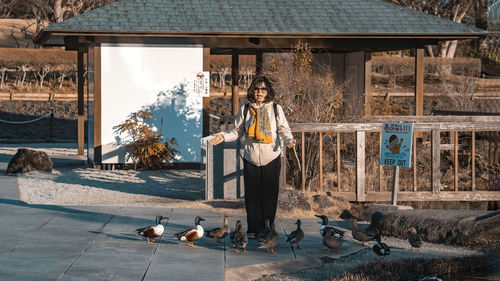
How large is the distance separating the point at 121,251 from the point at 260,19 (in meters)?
11.5

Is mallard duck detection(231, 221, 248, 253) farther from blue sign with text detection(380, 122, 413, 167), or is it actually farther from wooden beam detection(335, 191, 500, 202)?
wooden beam detection(335, 191, 500, 202)

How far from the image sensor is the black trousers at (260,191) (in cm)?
981

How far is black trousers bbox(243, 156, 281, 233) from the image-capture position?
981cm

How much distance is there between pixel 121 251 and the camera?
30.0 feet

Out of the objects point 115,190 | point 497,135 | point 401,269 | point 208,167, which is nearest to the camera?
point 401,269

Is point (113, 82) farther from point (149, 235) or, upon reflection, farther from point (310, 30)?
point (149, 235)

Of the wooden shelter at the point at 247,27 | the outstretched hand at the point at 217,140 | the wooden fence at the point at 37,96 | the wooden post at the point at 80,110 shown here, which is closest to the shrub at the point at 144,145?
the wooden shelter at the point at 247,27

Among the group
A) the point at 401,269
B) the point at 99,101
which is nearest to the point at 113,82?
the point at 99,101

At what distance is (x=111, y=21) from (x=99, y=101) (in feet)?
5.97

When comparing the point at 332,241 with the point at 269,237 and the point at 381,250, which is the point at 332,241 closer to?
the point at 381,250

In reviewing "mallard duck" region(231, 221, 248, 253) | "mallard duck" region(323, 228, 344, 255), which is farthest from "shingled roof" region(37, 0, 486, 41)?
"mallard duck" region(323, 228, 344, 255)

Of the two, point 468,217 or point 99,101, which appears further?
point 99,101

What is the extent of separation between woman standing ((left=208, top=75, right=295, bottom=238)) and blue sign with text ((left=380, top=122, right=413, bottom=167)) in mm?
2426

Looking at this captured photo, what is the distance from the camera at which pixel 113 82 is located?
18.9 metres
